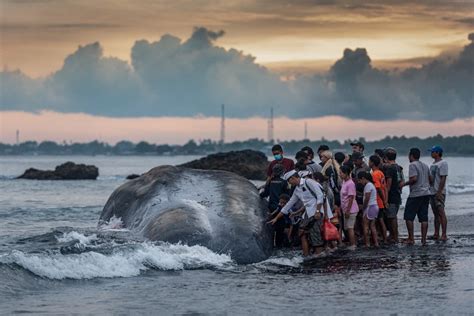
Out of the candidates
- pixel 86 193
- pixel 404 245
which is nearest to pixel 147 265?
pixel 404 245

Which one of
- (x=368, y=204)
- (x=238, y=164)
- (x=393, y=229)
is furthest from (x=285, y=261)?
(x=238, y=164)

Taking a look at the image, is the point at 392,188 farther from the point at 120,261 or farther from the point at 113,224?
the point at 120,261

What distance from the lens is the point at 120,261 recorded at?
15.4 meters

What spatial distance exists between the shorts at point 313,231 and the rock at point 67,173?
2497 inches

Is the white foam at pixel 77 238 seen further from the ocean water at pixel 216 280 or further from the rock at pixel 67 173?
the rock at pixel 67 173

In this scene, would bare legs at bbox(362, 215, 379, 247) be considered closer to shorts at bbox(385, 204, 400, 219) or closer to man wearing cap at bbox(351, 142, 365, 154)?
shorts at bbox(385, 204, 400, 219)

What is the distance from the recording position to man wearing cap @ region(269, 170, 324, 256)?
55.6 ft

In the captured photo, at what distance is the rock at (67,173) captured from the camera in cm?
7871

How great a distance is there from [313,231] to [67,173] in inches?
2513

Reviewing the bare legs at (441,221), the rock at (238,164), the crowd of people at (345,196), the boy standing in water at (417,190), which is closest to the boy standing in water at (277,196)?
the crowd of people at (345,196)

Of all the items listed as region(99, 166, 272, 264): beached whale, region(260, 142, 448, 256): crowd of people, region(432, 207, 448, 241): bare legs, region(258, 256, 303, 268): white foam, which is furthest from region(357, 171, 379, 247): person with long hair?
region(258, 256, 303, 268): white foam

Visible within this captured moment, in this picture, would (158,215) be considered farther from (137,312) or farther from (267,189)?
(137,312)

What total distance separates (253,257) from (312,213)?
1.55 meters

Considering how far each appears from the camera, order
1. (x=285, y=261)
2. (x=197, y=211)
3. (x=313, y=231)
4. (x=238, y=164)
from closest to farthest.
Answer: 1. (x=285, y=261)
2. (x=313, y=231)
3. (x=197, y=211)
4. (x=238, y=164)
